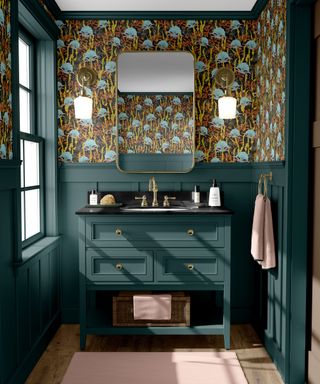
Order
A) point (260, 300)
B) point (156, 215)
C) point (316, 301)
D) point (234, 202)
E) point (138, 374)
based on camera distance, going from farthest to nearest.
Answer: point (234, 202), point (260, 300), point (156, 215), point (138, 374), point (316, 301)

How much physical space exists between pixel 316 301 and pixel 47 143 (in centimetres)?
234

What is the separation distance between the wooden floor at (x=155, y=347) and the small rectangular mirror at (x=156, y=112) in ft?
4.47

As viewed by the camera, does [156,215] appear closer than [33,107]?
Yes

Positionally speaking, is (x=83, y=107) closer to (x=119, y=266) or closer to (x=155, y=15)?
(x=155, y=15)

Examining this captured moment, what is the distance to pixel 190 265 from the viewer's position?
3.31 m

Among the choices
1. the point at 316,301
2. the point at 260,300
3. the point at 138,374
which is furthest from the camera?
the point at 260,300

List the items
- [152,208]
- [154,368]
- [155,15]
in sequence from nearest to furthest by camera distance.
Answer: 1. [154,368]
2. [152,208]
3. [155,15]

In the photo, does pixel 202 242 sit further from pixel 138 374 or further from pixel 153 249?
pixel 138 374

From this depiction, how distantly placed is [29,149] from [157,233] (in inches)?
46.1

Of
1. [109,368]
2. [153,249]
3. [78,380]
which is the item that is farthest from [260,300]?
[78,380]

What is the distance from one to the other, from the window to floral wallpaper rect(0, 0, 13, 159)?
677 mm

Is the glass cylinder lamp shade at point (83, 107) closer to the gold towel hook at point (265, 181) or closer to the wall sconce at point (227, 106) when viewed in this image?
the wall sconce at point (227, 106)

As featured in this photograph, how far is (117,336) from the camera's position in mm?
3672

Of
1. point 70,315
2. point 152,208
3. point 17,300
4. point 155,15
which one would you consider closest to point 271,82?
point 155,15
